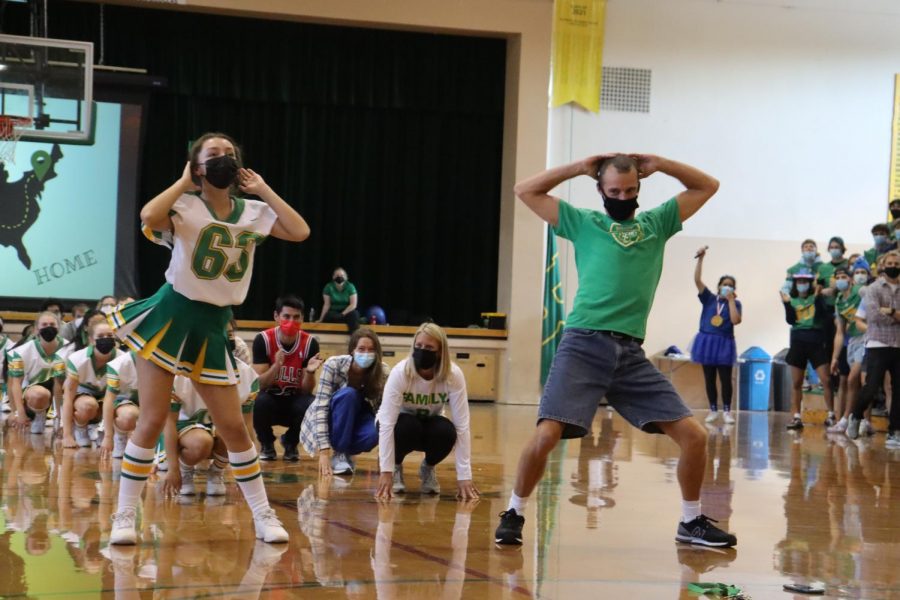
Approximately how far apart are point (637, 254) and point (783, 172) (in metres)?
12.6

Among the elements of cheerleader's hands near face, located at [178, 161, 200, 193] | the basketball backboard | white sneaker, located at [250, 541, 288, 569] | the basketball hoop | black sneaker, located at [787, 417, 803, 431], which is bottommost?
black sneaker, located at [787, 417, 803, 431]

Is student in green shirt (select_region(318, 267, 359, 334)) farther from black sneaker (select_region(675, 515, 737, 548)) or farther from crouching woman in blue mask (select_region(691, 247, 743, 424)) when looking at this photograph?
black sneaker (select_region(675, 515, 737, 548))

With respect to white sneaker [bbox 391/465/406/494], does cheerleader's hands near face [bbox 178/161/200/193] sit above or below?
above

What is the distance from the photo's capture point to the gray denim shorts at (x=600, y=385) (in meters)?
4.33

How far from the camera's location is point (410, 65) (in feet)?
53.4

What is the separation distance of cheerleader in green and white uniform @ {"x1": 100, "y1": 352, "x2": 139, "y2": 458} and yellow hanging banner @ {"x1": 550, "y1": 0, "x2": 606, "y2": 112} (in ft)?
31.1

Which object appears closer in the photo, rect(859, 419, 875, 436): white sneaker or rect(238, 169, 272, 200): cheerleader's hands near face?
rect(238, 169, 272, 200): cheerleader's hands near face

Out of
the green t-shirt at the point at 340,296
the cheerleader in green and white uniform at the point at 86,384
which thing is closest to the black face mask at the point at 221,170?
the cheerleader in green and white uniform at the point at 86,384

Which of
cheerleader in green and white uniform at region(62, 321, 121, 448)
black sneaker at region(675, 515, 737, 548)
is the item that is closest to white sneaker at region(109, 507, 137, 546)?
black sneaker at region(675, 515, 737, 548)

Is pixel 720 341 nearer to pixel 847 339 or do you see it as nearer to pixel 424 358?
pixel 847 339

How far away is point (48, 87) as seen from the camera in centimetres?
1119

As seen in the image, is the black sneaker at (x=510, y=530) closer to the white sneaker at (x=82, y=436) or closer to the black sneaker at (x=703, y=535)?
the black sneaker at (x=703, y=535)

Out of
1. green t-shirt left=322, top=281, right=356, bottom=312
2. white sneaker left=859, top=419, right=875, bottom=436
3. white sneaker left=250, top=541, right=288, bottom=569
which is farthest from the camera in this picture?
green t-shirt left=322, top=281, right=356, bottom=312

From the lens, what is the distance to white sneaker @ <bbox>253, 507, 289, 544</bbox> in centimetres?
428
